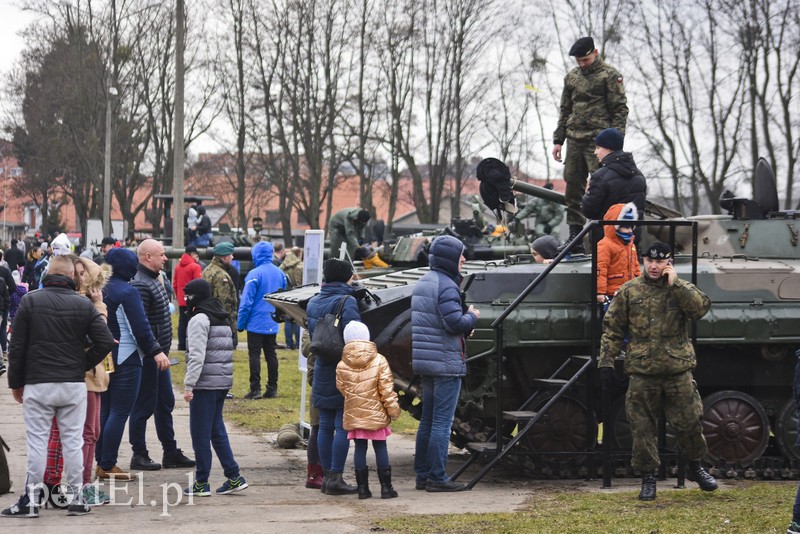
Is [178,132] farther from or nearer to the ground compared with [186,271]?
farther from the ground

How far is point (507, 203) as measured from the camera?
1269 cm

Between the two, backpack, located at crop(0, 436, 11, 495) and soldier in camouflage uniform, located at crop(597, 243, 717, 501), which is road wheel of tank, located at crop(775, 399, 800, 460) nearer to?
soldier in camouflage uniform, located at crop(597, 243, 717, 501)

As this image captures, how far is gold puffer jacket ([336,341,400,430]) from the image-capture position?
9328 mm

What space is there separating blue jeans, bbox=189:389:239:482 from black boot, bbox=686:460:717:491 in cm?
343

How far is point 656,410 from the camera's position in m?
9.43

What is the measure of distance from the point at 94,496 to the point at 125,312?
4.87 ft

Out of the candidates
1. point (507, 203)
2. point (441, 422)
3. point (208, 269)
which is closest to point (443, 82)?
point (208, 269)

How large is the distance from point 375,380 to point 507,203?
380 centimetres

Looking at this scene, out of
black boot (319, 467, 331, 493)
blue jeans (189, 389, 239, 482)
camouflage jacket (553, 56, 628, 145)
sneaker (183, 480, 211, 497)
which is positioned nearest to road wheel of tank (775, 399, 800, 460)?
camouflage jacket (553, 56, 628, 145)

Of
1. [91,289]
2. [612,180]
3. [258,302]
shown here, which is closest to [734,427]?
[612,180]

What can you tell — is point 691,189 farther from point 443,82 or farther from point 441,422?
point 441,422

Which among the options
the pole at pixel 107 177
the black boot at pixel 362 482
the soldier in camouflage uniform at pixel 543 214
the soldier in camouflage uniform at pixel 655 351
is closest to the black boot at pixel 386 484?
the black boot at pixel 362 482

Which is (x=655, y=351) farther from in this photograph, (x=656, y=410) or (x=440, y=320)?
(x=440, y=320)

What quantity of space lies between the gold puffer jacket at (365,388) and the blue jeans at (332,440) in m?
0.19
